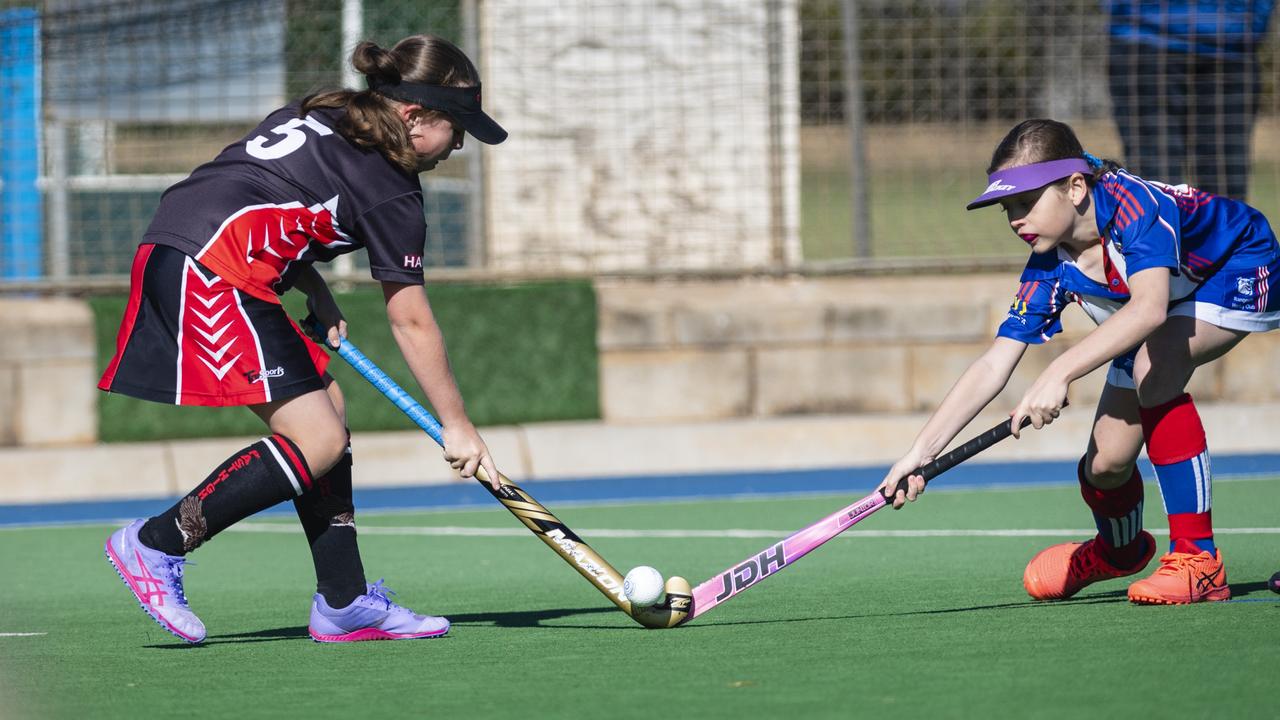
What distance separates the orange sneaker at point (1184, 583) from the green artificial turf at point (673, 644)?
5 cm

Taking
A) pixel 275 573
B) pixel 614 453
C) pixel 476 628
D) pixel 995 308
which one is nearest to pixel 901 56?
pixel 995 308

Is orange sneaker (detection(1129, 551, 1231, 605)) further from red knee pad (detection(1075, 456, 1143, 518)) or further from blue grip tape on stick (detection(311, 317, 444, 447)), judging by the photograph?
blue grip tape on stick (detection(311, 317, 444, 447))

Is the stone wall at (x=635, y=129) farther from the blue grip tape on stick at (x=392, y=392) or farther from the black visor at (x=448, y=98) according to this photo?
the black visor at (x=448, y=98)

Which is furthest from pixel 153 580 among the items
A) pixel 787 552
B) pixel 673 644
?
pixel 787 552

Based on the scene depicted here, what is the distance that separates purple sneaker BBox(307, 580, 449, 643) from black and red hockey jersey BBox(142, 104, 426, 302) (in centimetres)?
83

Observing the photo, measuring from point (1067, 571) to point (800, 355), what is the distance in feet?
14.6

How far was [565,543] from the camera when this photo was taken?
4508 millimetres

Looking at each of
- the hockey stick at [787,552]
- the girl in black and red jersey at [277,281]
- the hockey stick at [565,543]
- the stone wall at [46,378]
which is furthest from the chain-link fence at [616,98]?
the girl in black and red jersey at [277,281]

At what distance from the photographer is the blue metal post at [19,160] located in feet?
30.1

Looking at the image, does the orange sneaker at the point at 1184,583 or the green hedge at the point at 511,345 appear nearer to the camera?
the orange sneaker at the point at 1184,583

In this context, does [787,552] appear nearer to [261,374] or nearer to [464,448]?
[464,448]

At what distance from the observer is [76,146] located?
945 centimetres

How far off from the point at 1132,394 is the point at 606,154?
200 inches

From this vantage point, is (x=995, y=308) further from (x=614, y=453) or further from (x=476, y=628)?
(x=476, y=628)
